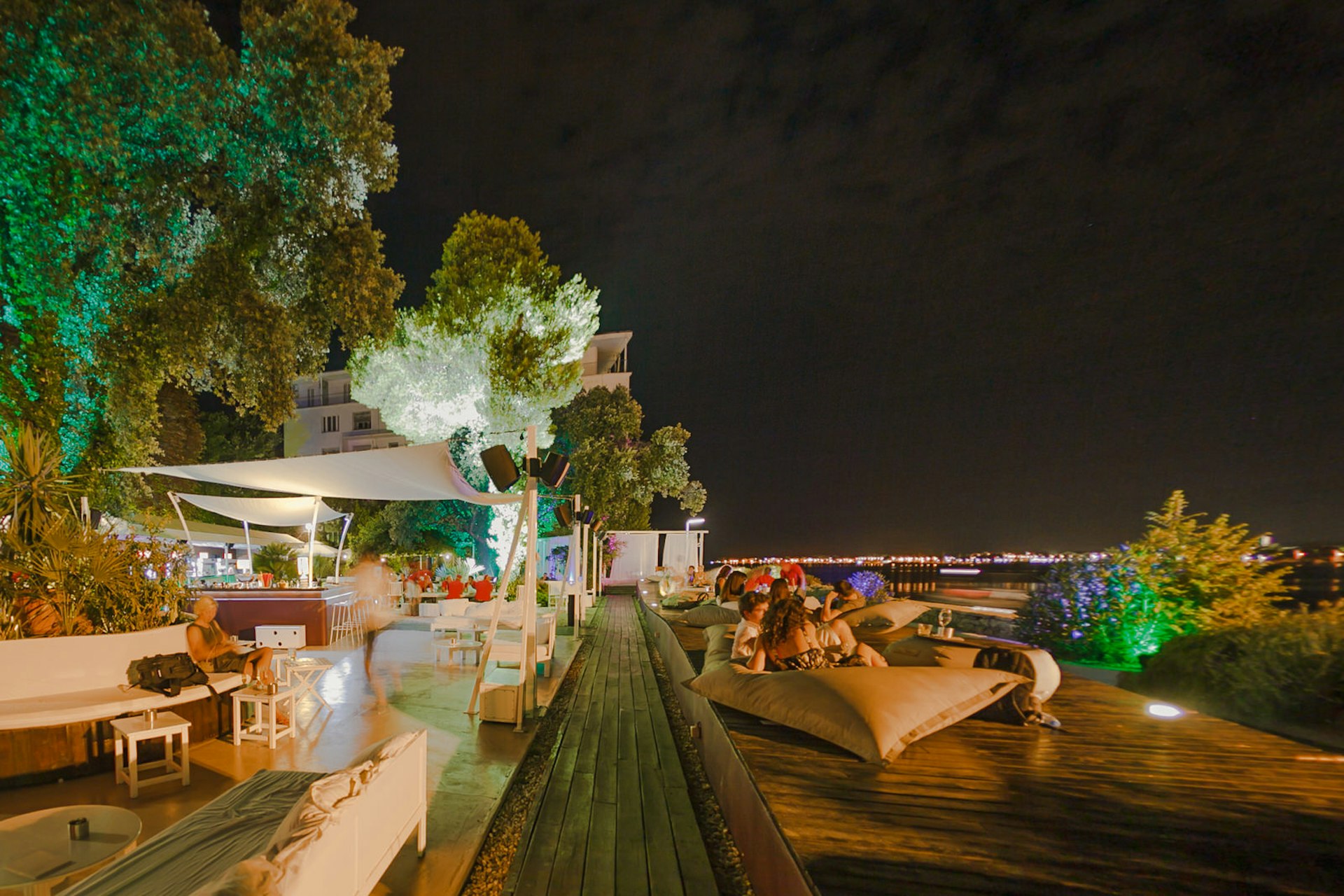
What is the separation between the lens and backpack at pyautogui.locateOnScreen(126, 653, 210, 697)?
3625mm

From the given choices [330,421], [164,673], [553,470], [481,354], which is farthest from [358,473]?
[330,421]

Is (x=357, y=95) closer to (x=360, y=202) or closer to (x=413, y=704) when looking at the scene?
(x=360, y=202)

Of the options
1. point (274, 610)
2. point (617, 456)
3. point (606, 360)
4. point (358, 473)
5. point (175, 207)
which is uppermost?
point (606, 360)

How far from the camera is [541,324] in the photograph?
1533 centimetres

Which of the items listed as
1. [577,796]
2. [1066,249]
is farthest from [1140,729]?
[1066,249]

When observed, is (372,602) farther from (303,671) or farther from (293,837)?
(293,837)

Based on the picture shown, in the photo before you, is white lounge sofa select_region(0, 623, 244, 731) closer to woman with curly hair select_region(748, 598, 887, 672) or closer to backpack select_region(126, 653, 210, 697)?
backpack select_region(126, 653, 210, 697)

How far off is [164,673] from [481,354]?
11.9 meters

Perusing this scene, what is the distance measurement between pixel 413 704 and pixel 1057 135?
64.0 ft

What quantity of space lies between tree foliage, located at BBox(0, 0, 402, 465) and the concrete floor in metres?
5.15

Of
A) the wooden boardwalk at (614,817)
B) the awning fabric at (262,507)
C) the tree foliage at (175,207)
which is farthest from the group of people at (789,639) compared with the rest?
the awning fabric at (262,507)

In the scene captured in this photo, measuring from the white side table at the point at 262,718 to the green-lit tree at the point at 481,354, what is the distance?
1065 cm

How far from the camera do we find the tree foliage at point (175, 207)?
6.54 m

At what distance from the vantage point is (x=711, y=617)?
24.6 ft
